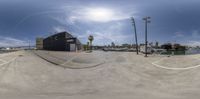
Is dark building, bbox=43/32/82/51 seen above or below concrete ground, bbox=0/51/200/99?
above

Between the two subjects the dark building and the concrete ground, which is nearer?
the concrete ground

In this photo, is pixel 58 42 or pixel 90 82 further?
pixel 58 42

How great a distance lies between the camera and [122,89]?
21.3 meters

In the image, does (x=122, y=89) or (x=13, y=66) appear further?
(x=13, y=66)

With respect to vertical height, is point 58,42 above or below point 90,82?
above

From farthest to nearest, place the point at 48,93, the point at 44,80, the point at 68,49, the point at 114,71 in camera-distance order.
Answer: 1. the point at 68,49
2. the point at 114,71
3. the point at 44,80
4. the point at 48,93

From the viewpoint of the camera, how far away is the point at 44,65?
30.3 m

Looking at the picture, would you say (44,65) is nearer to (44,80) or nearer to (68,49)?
(44,80)

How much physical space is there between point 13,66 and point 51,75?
19.7 feet

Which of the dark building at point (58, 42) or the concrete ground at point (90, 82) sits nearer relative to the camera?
the concrete ground at point (90, 82)

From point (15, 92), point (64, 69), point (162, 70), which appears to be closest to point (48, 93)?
point (15, 92)

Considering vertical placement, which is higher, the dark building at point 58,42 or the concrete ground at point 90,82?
the dark building at point 58,42

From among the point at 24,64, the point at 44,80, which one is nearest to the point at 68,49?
the point at 24,64

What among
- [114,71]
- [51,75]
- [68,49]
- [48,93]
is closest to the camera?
[48,93]
